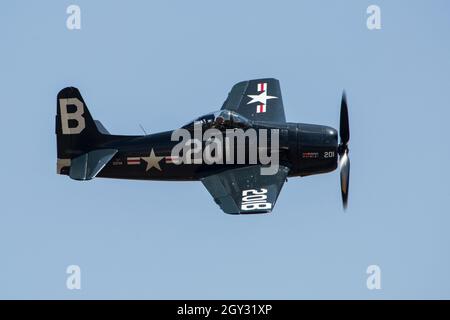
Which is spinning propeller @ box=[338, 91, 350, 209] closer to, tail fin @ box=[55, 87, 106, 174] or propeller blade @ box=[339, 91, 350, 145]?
propeller blade @ box=[339, 91, 350, 145]

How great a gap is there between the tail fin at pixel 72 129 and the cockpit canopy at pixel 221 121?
2551 mm

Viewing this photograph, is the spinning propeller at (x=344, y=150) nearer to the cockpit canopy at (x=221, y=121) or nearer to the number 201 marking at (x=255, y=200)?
the number 201 marking at (x=255, y=200)

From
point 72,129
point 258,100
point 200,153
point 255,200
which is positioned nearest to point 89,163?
point 72,129

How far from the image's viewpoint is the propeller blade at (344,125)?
3253 cm

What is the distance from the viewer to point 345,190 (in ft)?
105

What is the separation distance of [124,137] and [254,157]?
3326 millimetres

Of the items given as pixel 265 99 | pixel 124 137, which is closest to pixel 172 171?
pixel 124 137

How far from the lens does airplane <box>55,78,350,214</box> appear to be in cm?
3244

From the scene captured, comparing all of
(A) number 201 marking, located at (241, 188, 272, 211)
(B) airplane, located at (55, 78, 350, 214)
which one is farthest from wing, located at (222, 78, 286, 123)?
(A) number 201 marking, located at (241, 188, 272, 211)

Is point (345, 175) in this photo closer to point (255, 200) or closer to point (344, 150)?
point (344, 150)

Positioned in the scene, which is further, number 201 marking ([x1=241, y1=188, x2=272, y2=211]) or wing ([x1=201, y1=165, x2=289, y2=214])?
wing ([x1=201, y1=165, x2=289, y2=214])

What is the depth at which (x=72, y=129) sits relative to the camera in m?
33.3

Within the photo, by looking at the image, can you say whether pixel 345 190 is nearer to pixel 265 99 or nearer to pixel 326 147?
pixel 326 147

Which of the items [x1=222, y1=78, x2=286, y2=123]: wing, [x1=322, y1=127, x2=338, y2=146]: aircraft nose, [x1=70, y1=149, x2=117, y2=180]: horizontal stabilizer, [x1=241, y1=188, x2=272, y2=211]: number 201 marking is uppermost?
[x1=222, y1=78, x2=286, y2=123]: wing
